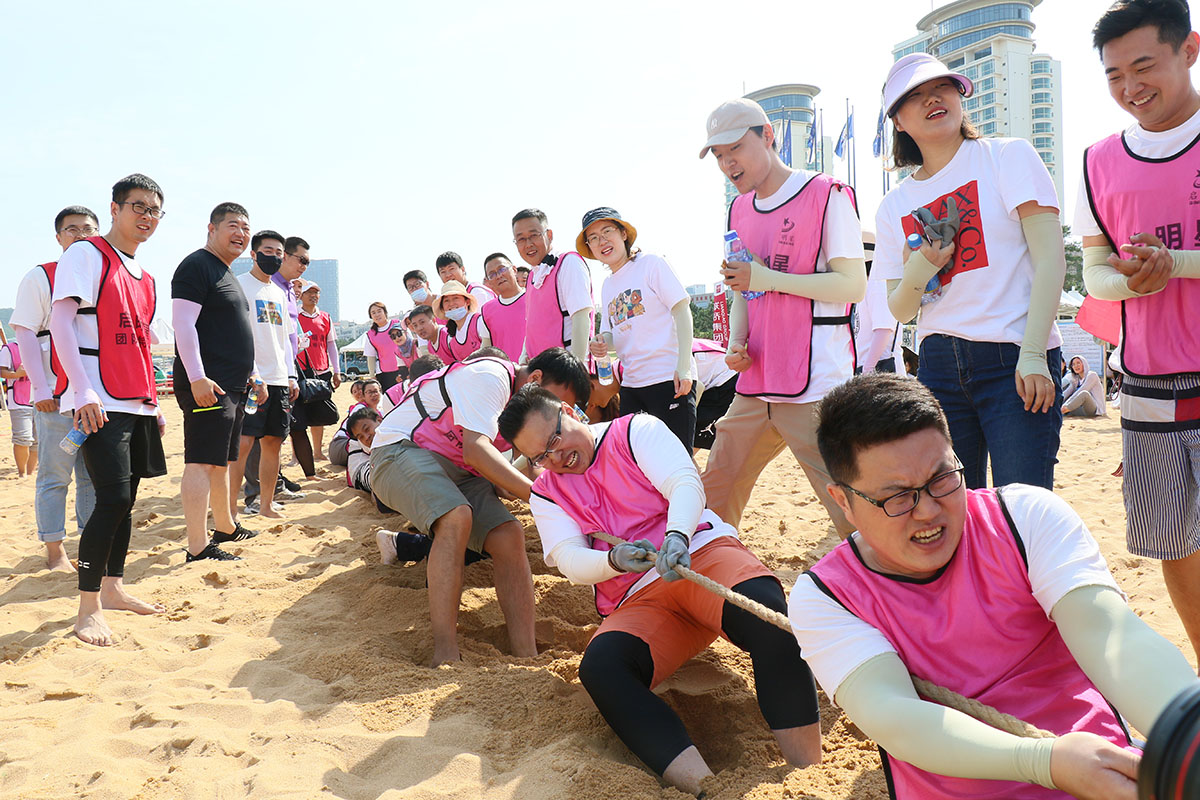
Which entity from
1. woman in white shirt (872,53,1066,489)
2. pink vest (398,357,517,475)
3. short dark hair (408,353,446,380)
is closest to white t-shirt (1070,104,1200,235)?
woman in white shirt (872,53,1066,489)

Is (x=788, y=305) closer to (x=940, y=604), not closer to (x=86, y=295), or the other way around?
(x=940, y=604)

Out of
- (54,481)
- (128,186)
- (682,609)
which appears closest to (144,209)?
(128,186)

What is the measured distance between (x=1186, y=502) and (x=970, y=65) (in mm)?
79647

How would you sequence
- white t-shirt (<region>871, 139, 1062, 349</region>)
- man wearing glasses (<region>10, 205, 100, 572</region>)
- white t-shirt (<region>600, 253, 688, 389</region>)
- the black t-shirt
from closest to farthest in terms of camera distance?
white t-shirt (<region>871, 139, 1062, 349</region>) → man wearing glasses (<region>10, 205, 100, 572</region>) → white t-shirt (<region>600, 253, 688, 389</region>) → the black t-shirt

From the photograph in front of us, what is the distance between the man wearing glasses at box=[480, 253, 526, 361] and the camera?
6.45 meters

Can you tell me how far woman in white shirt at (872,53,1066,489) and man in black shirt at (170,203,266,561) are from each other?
3.68 m

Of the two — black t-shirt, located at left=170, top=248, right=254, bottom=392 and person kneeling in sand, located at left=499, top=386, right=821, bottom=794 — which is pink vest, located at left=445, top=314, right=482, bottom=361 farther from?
person kneeling in sand, located at left=499, top=386, right=821, bottom=794

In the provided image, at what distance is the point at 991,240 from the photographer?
2520 mm

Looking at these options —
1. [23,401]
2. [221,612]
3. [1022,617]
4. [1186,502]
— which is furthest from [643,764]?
[23,401]

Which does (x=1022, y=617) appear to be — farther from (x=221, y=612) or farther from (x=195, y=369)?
(x=195, y=369)

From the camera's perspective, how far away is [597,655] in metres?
2.51

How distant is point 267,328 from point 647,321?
Answer: 120 inches

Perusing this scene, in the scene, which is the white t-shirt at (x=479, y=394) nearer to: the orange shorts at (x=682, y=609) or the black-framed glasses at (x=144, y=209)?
the orange shorts at (x=682, y=609)

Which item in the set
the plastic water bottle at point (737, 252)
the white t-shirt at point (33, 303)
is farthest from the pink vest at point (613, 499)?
the white t-shirt at point (33, 303)
